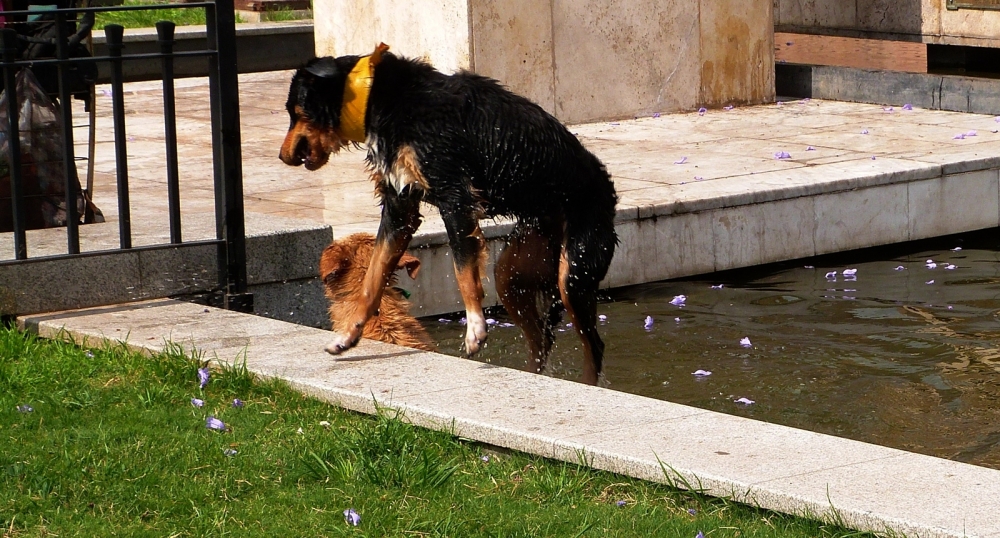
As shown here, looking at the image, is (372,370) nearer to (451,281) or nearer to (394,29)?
(451,281)

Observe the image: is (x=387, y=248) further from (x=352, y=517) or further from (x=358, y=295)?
(x=352, y=517)

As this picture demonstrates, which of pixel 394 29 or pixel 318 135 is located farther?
pixel 394 29

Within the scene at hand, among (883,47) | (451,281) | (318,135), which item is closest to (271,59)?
→ (883,47)

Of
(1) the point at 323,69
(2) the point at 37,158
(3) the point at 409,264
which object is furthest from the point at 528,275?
(2) the point at 37,158

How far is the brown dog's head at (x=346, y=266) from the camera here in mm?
6109

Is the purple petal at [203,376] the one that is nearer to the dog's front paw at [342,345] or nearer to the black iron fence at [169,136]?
the dog's front paw at [342,345]

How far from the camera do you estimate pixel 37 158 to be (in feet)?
23.2

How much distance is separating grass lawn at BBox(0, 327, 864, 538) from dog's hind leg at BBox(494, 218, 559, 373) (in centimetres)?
135

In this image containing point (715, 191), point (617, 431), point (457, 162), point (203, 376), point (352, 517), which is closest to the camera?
point (352, 517)

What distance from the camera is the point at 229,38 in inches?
259

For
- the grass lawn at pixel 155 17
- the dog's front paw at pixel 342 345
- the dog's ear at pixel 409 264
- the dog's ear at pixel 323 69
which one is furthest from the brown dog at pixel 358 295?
the grass lawn at pixel 155 17

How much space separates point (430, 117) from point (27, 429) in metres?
1.93

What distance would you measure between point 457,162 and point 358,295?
784mm

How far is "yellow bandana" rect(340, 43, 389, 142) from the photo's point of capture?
5609 millimetres
